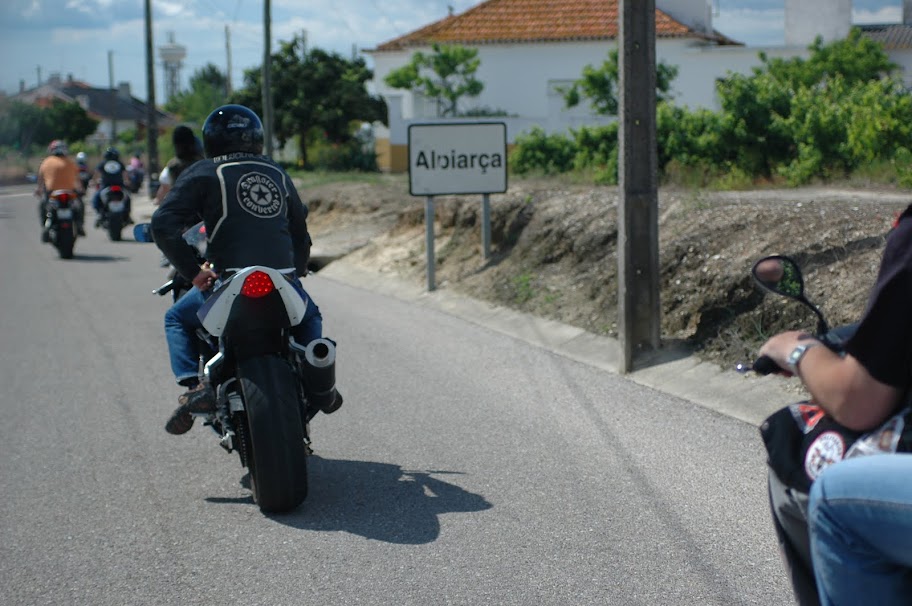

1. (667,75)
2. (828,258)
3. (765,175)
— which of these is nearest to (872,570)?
(828,258)

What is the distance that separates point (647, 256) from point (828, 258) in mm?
1277

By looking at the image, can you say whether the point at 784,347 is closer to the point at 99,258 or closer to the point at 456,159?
the point at 456,159

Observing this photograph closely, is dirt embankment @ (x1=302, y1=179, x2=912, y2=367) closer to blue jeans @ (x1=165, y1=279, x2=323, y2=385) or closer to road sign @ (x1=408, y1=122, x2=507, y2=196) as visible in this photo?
road sign @ (x1=408, y1=122, x2=507, y2=196)

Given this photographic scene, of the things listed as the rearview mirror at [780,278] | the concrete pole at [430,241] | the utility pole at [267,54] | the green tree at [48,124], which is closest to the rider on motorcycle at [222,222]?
the rearview mirror at [780,278]

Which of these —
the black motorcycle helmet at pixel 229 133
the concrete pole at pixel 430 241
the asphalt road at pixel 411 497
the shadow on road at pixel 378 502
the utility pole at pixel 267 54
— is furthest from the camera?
the utility pole at pixel 267 54

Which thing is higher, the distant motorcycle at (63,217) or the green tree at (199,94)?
the green tree at (199,94)

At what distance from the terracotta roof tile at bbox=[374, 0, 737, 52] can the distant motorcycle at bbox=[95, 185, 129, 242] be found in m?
20.8

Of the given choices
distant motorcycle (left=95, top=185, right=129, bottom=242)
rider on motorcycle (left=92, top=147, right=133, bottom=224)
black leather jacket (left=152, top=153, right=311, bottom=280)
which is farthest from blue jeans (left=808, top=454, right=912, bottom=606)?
distant motorcycle (left=95, top=185, right=129, bottom=242)

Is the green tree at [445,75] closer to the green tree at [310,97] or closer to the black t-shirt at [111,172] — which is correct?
the green tree at [310,97]

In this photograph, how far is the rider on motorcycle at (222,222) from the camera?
5656 mm

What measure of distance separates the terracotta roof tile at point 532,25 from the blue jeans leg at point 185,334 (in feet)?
118

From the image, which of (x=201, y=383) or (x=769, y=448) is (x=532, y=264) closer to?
(x=201, y=383)

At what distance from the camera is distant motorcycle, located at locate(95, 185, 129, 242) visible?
22.8 metres

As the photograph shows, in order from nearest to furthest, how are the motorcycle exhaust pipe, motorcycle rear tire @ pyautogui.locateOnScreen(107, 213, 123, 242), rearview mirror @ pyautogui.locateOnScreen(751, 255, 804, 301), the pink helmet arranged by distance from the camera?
rearview mirror @ pyautogui.locateOnScreen(751, 255, 804, 301), the motorcycle exhaust pipe, the pink helmet, motorcycle rear tire @ pyautogui.locateOnScreen(107, 213, 123, 242)
